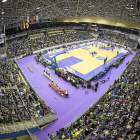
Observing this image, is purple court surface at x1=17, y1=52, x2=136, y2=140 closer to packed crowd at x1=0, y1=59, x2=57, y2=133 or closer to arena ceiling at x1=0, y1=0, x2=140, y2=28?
packed crowd at x1=0, y1=59, x2=57, y2=133

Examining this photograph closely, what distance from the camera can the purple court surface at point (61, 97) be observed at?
14242mm

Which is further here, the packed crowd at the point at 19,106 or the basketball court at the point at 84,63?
the basketball court at the point at 84,63

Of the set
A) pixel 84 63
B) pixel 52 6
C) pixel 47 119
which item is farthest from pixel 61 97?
pixel 52 6

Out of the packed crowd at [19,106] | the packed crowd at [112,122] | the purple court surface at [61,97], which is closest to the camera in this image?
the packed crowd at [112,122]

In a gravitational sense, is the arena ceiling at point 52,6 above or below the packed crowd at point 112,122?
above

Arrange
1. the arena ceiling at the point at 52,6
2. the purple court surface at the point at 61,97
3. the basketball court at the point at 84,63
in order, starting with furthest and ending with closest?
1. the basketball court at the point at 84,63
2. the arena ceiling at the point at 52,6
3. the purple court surface at the point at 61,97

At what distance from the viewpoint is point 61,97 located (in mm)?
18281

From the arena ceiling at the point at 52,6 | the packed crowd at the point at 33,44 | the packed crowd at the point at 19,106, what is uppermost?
the arena ceiling at the point at 52,6

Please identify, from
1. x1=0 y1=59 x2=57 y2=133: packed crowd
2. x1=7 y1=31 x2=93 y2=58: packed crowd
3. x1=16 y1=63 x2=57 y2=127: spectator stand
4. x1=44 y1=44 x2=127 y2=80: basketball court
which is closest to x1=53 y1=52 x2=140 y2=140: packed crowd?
x1=16 y1=63 x2=57 y2=127: spectator stand

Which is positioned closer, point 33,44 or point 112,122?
point 112,122

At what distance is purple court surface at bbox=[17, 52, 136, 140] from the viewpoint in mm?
14242

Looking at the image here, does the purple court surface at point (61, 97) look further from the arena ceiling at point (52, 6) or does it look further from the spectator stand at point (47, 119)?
the arena ceiling at point (52, 6)

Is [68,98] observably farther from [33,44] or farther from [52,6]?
[33,44]

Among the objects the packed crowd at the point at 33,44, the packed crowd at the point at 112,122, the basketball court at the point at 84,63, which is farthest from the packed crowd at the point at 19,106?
the packed crowd at the point at 33,44
